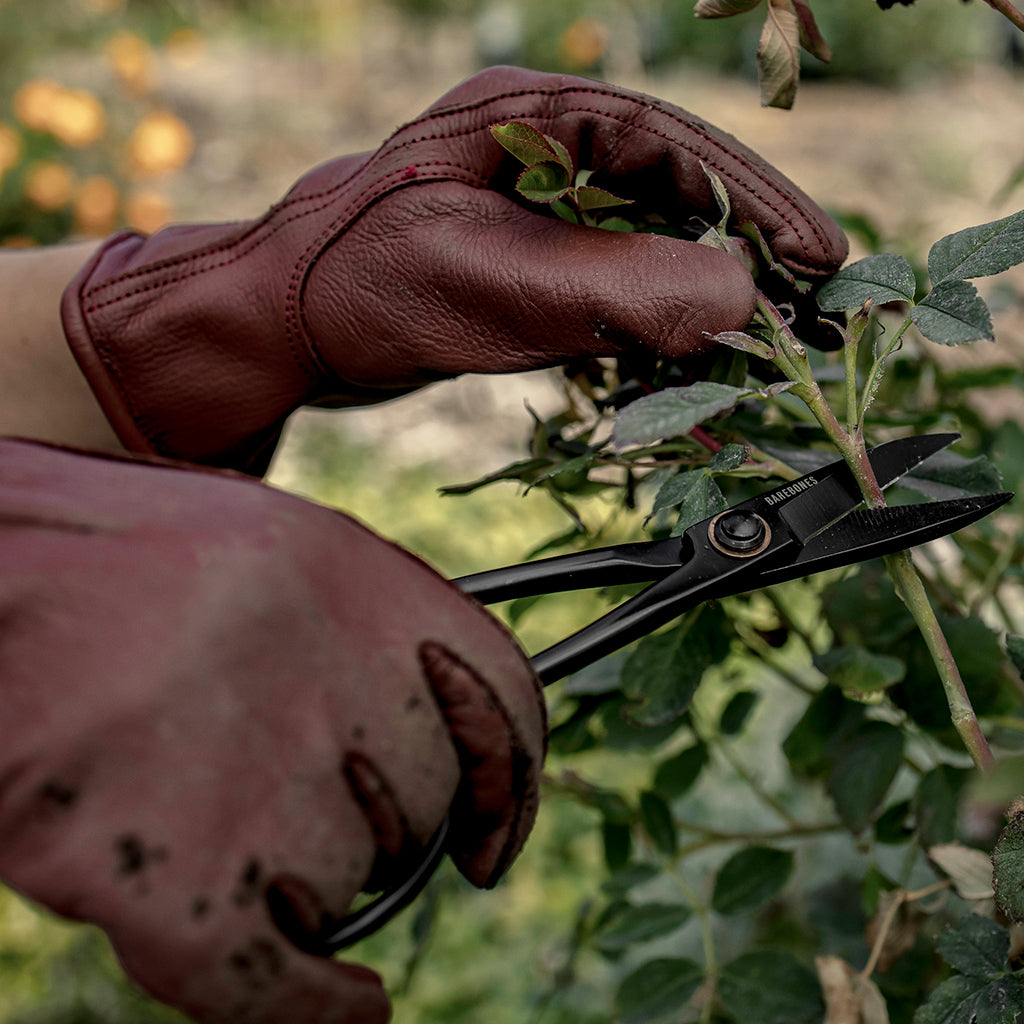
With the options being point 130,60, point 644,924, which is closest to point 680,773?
point 644,924

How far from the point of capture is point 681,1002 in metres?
1.12

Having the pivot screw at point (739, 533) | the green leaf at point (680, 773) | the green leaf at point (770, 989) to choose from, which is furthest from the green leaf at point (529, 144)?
the green leaf at point (770, 989)

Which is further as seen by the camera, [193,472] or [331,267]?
[331,267]

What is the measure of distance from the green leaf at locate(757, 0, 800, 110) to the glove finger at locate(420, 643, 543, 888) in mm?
611

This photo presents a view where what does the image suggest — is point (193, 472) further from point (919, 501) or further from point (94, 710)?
point (919, 501)

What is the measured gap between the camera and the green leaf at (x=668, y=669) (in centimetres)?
99

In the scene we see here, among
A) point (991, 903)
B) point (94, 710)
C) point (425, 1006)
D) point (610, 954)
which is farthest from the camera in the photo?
point (425, 1006)

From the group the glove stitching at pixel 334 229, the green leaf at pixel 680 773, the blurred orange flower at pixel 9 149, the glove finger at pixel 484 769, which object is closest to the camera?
the glove finger at pixel 484 769

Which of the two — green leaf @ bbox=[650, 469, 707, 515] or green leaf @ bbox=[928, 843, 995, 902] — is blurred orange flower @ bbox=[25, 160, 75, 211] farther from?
green leaf @ bbox=[928, 843, 995, 902]

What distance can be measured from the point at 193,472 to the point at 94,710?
19cm

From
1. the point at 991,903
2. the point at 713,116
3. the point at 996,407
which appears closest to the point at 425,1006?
the point at 991,903

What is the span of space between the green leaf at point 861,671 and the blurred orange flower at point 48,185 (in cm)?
458

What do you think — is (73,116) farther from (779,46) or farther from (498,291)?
(779,46)

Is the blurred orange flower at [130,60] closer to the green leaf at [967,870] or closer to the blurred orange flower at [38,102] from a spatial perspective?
the blurred orange flower at [38,102]
